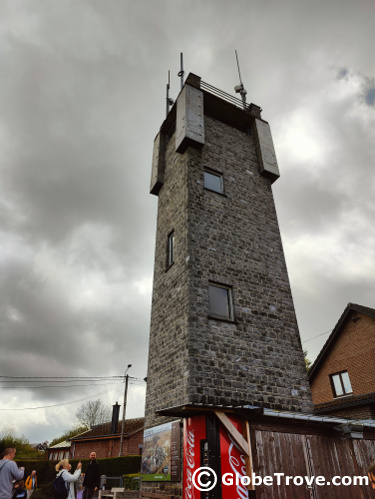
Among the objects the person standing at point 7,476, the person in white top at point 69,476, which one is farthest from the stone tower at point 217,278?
the person standing at point 7,476

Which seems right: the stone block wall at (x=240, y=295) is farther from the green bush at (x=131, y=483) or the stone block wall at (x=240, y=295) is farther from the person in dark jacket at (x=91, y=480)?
the green bush at (x=131, y=483)

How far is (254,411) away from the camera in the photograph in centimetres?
668

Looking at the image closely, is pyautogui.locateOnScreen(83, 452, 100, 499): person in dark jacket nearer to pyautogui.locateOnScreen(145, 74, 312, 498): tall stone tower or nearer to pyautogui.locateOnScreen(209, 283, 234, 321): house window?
pyautogui.locateOnScreen(145, 74, 312, 498): tall stone tower

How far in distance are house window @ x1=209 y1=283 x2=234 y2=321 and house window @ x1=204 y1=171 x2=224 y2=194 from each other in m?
3.93

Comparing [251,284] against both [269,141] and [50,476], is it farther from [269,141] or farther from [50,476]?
[50,476]

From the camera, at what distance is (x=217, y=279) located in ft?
31.9

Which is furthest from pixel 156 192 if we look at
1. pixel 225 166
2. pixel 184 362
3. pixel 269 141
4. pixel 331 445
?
pixel 331 445

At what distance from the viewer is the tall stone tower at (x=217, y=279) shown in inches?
328

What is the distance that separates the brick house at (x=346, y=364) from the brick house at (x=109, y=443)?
17196 millimetres

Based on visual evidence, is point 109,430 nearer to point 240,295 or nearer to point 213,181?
point 240,295

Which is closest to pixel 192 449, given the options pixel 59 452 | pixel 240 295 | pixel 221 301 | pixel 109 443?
pixel 221 301

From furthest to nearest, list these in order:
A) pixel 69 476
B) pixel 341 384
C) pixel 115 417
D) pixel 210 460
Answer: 1. pixel 115 417
2. pixel 341 384
3. pixel 210 460
4. pixel 69 476

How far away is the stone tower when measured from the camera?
27.5 feet

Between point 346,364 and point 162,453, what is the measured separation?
491 inches
